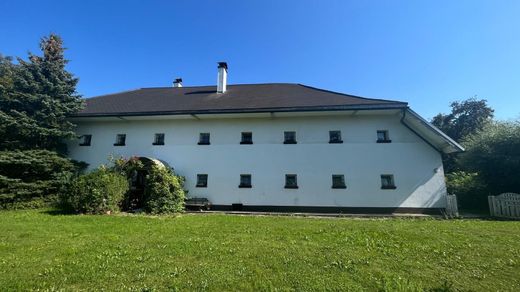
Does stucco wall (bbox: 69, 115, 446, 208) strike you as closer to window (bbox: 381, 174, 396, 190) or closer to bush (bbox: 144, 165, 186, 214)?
window (bbox: 381, 174, 396, 190)

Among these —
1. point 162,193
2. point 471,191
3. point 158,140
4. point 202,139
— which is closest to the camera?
point 162,193

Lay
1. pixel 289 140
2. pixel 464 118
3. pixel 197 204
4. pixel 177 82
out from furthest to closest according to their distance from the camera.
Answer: pixel 464 118, pixel 177 82, pixel 289 140, pixel 197 204

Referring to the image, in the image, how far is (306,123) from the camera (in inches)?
554

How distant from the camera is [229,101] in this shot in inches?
608

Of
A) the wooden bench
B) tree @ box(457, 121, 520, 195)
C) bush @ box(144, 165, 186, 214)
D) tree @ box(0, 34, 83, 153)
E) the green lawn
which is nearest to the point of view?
the green lawn

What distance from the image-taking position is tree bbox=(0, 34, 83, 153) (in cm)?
1238

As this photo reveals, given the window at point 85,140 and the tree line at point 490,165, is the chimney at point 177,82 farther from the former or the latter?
the tree line at point 490,165

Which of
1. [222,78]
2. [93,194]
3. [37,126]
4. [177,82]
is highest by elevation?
[177,82]

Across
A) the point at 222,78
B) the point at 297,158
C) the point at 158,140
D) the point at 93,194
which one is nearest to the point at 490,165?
the point at 297,158

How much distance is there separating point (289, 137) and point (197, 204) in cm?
626

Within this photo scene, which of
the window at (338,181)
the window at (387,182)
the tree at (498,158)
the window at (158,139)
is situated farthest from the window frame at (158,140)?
the tree at (498,158)

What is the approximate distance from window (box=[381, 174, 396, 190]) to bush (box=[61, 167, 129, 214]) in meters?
13.1

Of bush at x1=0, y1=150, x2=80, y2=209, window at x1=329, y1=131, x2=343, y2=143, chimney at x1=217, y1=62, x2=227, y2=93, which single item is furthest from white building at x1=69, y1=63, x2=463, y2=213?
chimney at x1=217, y1=62, x2=227, y2=93

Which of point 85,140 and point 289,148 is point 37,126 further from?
point 289,148
